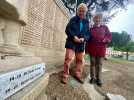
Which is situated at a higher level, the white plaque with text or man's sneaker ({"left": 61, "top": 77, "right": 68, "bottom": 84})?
the white plaque with text

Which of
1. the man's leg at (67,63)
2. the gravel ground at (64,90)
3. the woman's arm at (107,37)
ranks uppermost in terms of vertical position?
the woman's arm at (107,37)

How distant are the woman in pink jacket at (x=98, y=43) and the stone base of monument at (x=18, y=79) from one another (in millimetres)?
3184

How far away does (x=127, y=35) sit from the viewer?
64438 millimetres

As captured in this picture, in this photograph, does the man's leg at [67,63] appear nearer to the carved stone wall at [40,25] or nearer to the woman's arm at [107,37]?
the carved stone wall at [40,25]

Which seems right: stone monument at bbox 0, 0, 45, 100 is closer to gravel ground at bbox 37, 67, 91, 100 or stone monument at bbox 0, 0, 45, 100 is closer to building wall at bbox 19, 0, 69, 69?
building wall at bbox 19, 0, 69, 69

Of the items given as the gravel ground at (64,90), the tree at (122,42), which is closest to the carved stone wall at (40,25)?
the gravel ground at (64,90)

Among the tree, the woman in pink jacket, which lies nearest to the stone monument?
the woman in pink jacket

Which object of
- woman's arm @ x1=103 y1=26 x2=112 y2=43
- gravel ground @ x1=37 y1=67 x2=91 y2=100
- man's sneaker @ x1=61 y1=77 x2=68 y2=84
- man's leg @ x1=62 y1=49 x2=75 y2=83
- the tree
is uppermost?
the tree

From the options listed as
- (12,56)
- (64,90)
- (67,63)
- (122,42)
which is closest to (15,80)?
(12,56)

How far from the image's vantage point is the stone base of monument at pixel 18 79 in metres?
2.35

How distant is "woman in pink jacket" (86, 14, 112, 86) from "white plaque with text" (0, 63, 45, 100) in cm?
336

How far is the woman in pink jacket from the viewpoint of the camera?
6.63 m

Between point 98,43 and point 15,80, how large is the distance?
14.0 ft

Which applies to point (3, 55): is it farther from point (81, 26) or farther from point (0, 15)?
point (81, 26)
